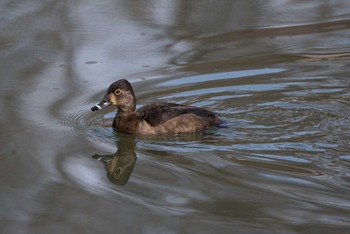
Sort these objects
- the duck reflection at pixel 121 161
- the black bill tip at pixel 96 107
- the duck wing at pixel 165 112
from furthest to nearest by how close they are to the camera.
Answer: the black bill tip at pixel 96 107 → the duck wing at pixel 165 112 → the duck reflection at pixel 121 161

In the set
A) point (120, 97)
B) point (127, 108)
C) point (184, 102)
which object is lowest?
point (184, 102)

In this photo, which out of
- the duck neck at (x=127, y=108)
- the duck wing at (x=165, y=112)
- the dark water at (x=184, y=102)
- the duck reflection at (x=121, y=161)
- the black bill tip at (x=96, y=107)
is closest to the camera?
the dark water at (x=184, y=102)

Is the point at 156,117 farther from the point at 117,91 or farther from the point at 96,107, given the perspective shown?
the point at 96,107

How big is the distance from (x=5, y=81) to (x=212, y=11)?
406 centimetres

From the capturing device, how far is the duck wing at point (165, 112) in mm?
9953

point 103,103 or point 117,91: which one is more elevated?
point 117,91

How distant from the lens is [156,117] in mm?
9969

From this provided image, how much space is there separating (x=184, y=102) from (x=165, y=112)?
1.09m

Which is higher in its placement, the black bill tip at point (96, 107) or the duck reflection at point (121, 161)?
the black bill tip at point (96, 107)

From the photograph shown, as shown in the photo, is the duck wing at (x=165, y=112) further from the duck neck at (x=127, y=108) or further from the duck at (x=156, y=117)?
the duck neck at (x=127, y=108)

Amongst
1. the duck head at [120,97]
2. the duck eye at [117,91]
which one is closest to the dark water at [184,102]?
the duck head at [120,97]

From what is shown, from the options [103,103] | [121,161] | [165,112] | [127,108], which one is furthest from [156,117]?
[121,161]

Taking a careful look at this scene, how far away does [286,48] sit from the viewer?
41.9ft

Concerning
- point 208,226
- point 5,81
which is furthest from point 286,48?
point 208,226
